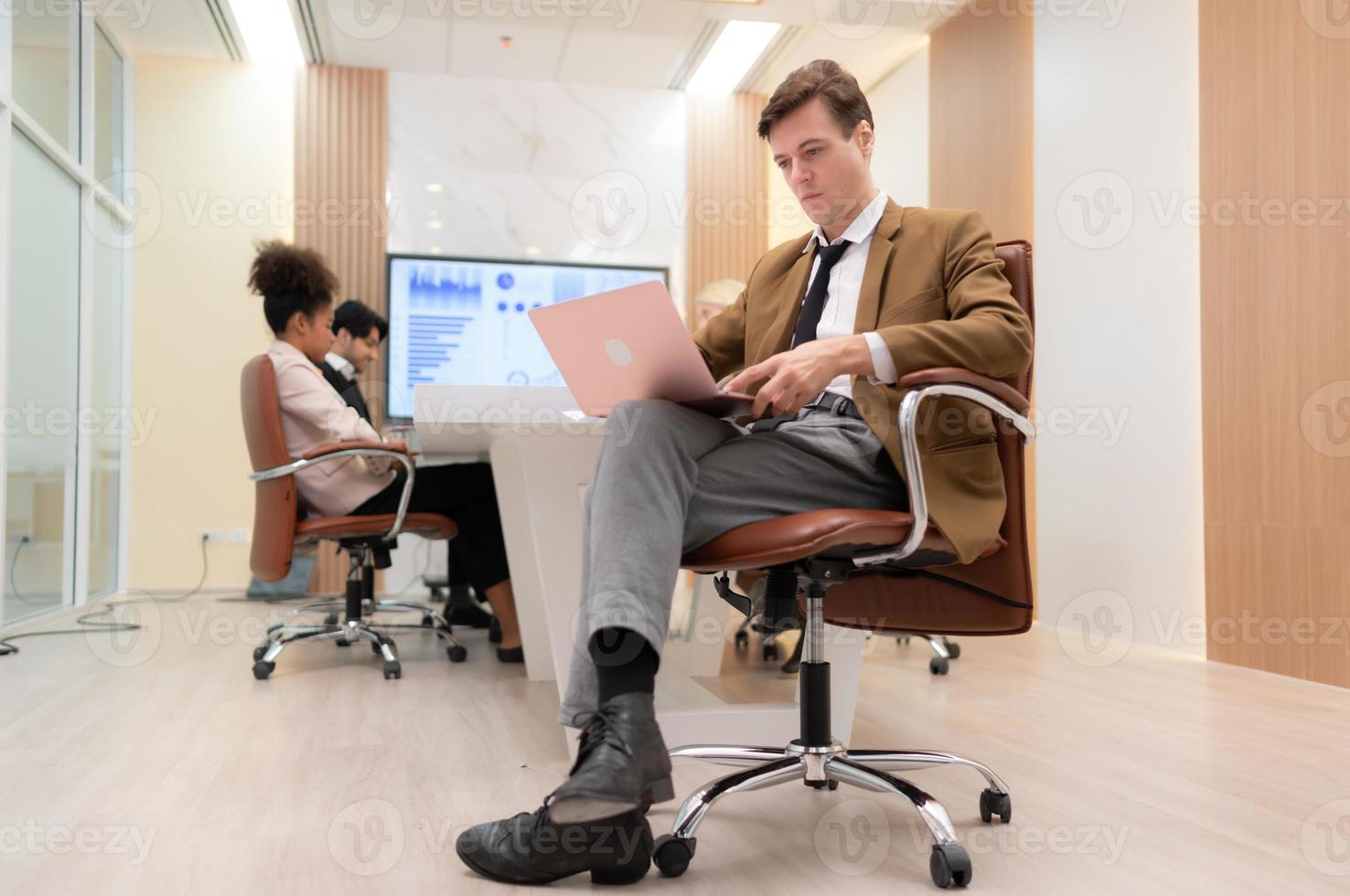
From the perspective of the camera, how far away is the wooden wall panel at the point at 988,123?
4645 mm

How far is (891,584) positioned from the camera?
1.83 m

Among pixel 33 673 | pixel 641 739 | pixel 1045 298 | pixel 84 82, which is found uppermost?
pixel 84 82

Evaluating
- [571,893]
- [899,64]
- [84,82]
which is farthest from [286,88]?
[571,893]

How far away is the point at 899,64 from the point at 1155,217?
2407mm

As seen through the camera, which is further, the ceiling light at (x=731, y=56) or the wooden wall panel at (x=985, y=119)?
the ceiling light at (x=731, y=56)

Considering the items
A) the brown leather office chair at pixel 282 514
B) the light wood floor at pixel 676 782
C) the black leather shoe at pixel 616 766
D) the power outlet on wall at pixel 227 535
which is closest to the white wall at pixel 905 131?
the light wood floor at pixel 676 782

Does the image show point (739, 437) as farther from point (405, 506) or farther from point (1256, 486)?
point (1256, 486)

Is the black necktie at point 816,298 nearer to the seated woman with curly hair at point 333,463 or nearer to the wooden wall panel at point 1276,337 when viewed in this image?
the seated woman with curly hair at point 333,463

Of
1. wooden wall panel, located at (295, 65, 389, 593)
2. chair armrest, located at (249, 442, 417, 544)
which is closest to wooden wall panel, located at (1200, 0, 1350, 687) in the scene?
chair armrest, located at (249, 442, 417, 544)

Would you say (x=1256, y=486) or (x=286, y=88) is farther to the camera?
(x=286, y=88)

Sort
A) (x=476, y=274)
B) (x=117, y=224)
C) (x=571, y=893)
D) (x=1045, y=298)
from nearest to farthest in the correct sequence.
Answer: (x=571, y=893)
(x=1045, y=298)
(x=117, y=224)
(x=476, y=274)

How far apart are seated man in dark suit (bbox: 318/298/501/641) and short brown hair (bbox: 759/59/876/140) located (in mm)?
2767

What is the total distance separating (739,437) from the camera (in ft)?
5.29

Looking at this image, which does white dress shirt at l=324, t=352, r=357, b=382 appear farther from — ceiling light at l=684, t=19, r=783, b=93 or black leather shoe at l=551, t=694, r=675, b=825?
black leather shoe at l=551, t=694, r=675, b=825
